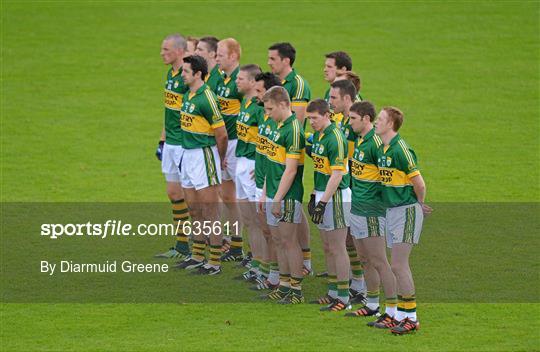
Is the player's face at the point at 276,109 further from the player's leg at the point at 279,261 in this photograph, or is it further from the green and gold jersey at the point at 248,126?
the player's leg at the point at 279,261

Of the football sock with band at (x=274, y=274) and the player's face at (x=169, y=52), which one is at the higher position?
the player's face at (x=169, y=52)

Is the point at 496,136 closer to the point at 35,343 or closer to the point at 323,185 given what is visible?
the point at 323,185

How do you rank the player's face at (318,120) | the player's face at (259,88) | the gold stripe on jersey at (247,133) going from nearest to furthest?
1. the player's face at (318,120)
2. the player's face at (259,88)
3. the gold stripe on jersey at (247,133)

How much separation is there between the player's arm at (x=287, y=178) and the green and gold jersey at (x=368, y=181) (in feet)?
2.56

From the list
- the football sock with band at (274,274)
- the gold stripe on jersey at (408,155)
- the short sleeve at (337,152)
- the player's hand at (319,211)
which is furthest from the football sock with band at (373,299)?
the gold stripe on jersey at (408,155)

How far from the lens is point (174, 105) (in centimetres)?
1366

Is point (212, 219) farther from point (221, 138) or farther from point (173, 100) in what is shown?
point (173, 100)

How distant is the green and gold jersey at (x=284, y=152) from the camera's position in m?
11.6

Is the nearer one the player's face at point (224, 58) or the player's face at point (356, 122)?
the player's face at point (356, 122)

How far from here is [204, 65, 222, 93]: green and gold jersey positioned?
13781mm

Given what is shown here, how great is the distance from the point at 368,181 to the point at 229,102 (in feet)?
10.3

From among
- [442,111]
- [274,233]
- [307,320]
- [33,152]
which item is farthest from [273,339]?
[442,111]

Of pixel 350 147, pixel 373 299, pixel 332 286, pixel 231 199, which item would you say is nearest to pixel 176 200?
pixel 231 199

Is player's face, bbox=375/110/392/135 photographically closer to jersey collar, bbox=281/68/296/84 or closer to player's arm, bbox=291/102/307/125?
player's arm, bbox=291/102/307/125
